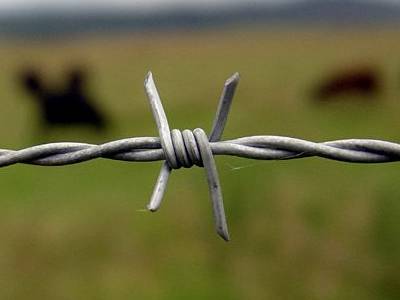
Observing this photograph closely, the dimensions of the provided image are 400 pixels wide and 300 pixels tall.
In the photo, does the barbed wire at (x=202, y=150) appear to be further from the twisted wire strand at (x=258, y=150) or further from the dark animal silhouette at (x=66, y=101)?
the dark animal silhouette at (x=66, y=101)

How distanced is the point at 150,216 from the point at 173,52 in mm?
383

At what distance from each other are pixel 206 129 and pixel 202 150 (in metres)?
0.78

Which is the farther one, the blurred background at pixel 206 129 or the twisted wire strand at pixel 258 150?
the blurred background at pixel 206 129

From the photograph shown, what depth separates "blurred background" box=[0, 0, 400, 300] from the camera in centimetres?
128

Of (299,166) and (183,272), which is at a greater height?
(299,166)

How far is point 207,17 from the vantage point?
49.9 inches

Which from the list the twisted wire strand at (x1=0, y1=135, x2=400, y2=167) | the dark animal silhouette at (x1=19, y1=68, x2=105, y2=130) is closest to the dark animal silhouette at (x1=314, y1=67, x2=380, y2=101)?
the dark animal silhouette at (x1=19, y1=68, x2=105, y2=130)

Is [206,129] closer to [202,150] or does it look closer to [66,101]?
[66,101]

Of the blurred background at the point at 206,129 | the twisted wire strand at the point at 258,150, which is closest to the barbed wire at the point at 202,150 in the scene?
the twisted wire strand at the point at 258,150

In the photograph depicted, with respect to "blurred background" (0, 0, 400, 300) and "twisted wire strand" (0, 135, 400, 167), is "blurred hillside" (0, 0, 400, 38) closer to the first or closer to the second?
"blurred background" (0, 0, 400, 300)

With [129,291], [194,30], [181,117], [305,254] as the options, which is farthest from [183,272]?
[194,30]

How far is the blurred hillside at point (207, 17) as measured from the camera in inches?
49.7

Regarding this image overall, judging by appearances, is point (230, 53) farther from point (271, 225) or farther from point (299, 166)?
point (271, 225)

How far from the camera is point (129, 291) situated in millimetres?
1626
